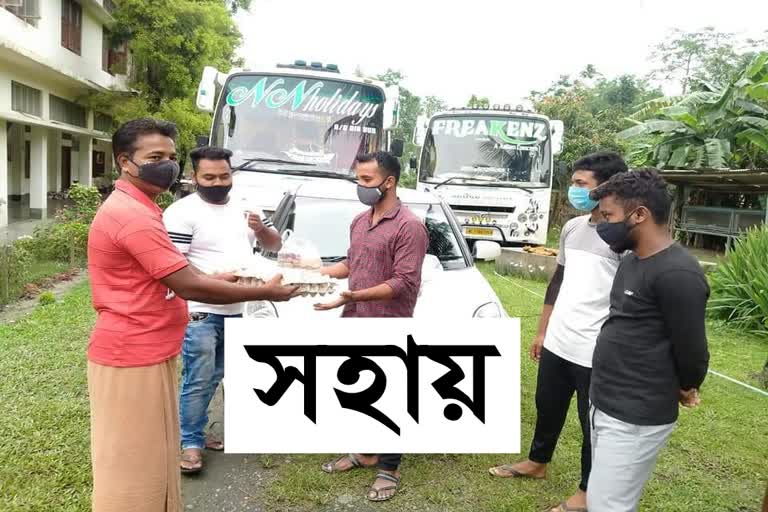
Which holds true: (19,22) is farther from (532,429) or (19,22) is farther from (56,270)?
(532,429)

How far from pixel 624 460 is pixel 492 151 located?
33.0ft

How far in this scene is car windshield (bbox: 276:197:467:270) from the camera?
181 inches

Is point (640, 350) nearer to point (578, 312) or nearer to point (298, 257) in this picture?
point (578, 312)

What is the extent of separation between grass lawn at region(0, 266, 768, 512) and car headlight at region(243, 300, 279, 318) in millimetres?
912

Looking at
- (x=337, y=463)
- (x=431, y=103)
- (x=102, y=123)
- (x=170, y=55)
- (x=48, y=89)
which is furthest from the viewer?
(x=431, y=103)

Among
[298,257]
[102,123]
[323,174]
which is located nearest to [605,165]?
[298,257]

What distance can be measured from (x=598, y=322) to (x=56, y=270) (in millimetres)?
8461

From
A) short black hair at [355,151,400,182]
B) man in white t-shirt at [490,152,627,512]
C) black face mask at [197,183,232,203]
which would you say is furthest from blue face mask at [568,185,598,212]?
black face mask at [197,183,232,203]

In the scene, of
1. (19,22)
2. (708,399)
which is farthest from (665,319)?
(19,22)

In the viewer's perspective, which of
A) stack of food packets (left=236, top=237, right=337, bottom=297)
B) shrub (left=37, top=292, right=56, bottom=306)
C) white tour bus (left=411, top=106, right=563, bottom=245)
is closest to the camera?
stack of food packets (left=236, top=237, right=337, bottom=297)

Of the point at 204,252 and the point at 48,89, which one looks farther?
the point at 48,89

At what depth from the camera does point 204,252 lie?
11.4 feet

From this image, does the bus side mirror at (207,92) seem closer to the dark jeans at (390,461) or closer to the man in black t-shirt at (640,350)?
the dark jeans at (390,461)

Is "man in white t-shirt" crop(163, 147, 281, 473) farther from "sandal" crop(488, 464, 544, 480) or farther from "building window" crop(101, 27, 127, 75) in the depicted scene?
"building window" crop(101, 27, 127, 75)
